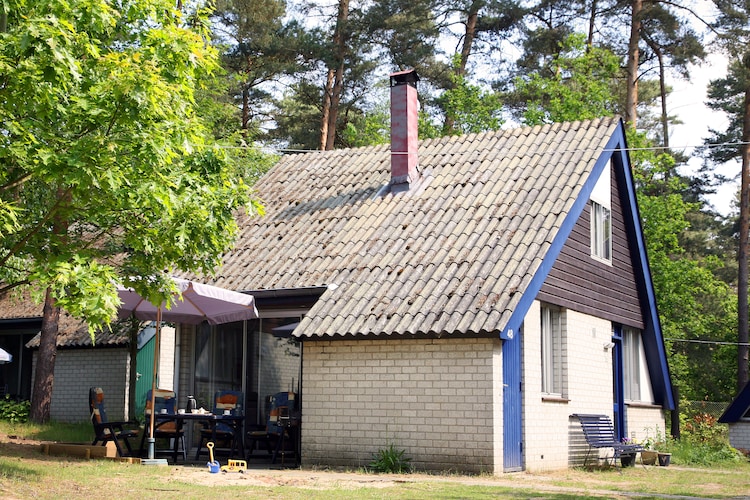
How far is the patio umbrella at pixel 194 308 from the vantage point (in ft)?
47.2

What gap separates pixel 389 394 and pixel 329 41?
80.1 feet

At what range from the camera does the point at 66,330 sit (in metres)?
27.1

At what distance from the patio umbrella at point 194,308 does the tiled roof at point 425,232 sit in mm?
955

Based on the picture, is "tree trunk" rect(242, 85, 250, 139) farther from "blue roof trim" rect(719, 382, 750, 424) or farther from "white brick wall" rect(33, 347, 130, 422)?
"blue roof trim" rect(719, 382, 750, 424)

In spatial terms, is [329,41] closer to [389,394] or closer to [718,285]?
[718,285]

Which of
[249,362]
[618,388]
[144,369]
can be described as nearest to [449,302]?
[249,362]

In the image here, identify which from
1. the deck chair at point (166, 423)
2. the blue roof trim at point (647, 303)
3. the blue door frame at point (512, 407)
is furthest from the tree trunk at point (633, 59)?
the deck chair at point (166, 423)

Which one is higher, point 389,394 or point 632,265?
point 632,265

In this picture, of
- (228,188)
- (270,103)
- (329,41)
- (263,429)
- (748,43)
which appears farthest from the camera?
(270,103)

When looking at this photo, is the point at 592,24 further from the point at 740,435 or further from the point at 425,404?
the point at 425,404

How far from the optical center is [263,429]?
679 inches

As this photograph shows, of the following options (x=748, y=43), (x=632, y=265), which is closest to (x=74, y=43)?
(x=632, y=265)

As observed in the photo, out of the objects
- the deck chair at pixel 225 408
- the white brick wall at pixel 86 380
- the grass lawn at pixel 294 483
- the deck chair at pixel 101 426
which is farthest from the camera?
the white brick wall at pixel 86 380

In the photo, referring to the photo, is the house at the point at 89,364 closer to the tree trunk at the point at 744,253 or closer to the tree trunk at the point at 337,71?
the tree trunk at the point at 337,71
